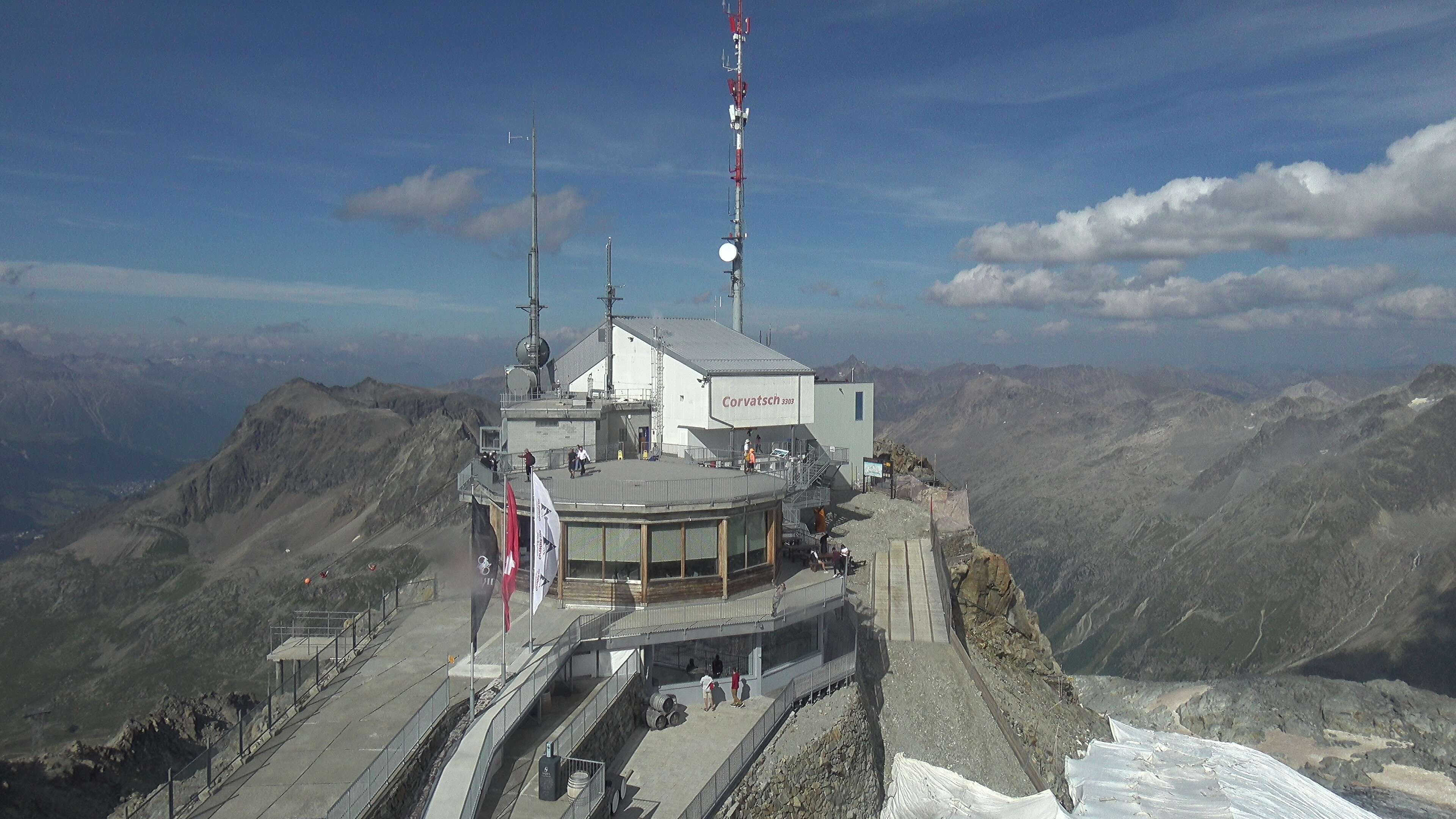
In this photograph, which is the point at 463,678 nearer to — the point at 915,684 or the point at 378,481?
the point at 915,684

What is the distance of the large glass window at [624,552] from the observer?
899 inches

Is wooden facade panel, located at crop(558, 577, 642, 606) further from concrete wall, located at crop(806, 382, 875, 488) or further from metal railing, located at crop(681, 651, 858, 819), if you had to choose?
concrete wall, located at crop(806, 382, 875, 488)

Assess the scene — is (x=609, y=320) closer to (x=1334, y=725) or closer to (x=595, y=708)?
(x=595, y=708)

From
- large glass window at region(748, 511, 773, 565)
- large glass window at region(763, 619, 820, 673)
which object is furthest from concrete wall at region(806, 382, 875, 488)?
large glass window at region(763, 619, 820, 673)

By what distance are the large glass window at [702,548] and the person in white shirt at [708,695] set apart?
→ 260 cm

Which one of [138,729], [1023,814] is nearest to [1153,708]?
[1023,814]

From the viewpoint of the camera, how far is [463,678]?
19.3 meters

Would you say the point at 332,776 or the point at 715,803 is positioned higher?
the point at 332,776

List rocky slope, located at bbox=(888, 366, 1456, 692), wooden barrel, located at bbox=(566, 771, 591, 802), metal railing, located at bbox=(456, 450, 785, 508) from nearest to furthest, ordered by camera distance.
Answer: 1. wooden barrel, located at bbox=(566, 771, 591, 802)
2. metal railing, located at bbox=(456, 450, 785, 508)
3. rocky slope, located at bbox=(888, 366, 1456, 692)

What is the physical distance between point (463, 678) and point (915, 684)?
1457 centimetres

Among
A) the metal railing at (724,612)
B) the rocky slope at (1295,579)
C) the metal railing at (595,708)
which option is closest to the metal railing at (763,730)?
the metal railing at (724,612)

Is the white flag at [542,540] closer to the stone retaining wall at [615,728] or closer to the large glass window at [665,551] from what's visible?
the stone retaining wall at [615,728]

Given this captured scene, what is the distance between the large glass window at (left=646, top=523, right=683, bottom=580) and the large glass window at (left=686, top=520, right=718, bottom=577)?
227 millimetres

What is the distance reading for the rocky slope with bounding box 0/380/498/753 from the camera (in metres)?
82.7
